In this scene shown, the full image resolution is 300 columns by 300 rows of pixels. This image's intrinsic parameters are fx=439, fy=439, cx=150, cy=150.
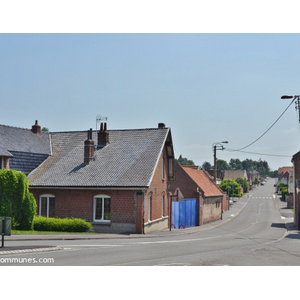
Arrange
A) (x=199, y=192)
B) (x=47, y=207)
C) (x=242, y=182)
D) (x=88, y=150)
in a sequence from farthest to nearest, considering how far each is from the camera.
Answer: (x=242, y=182) < (x=199, y=192) < (x=88, y=150) < (x=47, y=207)

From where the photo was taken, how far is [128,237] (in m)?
26.2

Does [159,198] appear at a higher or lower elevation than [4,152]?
lower

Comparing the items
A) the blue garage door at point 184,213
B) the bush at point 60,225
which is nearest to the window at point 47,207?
the bush at point 60,225

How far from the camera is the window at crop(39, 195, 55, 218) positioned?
3146 centimetres

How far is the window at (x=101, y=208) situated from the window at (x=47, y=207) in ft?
10.9

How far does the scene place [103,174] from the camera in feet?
103

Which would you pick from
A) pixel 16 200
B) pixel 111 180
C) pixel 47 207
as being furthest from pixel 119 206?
pixel 16 200

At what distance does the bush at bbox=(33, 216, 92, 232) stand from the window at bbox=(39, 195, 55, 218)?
3.25m

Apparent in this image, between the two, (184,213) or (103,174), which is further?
(184,213)

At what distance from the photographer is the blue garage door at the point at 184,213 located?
37.7 metres

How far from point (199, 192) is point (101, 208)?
16.1 metres

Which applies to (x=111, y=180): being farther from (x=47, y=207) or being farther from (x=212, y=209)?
(x=212, y=209)

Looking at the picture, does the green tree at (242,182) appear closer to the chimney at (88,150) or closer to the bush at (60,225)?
the chimney at (88,150)

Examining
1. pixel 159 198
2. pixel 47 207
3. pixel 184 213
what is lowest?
pixel 184 213
